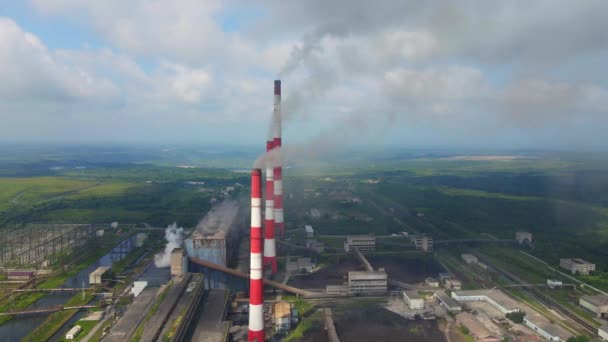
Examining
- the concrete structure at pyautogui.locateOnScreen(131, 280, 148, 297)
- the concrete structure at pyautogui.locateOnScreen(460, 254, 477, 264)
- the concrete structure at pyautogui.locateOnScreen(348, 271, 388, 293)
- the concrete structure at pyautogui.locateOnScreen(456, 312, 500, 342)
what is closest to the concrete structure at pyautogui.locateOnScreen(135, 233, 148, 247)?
the concrete structure at pyautogui.locateOnScreen(131, 280, 148, 297)

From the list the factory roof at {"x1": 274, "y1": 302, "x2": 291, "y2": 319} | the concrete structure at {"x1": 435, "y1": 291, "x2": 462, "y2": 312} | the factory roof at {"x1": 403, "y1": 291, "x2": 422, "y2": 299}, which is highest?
the factory roof at {"x1": 274, "y1": 302, "x2": 291, "y2": 319}

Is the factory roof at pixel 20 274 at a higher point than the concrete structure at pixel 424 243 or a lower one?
lower

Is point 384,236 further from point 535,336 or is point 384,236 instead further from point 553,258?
point 535,336

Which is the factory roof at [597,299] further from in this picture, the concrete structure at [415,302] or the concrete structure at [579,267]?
the concrete structure at [415,302]

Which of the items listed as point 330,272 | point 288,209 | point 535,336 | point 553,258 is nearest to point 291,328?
point 330,272

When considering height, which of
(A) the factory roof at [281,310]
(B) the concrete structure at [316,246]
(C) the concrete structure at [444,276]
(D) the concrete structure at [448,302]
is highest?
(B) the concrete structure at [316,246]

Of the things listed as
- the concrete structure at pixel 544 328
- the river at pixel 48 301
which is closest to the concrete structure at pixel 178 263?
the river at pixel 48 301

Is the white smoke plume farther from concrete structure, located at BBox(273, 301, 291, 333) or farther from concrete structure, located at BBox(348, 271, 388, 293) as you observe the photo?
concrete structure, located at BBox(348, 271, 388, 293)
